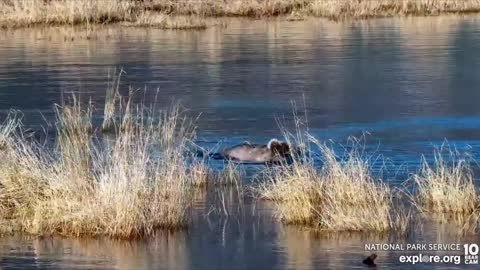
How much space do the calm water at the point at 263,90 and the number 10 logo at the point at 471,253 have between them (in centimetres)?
29

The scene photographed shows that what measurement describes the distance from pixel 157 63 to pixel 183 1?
1626 cm

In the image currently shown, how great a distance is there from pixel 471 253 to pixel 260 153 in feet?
15.2

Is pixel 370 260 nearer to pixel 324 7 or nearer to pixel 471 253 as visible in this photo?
pixel 471 253

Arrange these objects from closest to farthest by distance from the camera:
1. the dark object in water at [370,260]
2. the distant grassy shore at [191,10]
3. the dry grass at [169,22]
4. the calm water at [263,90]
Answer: the dark object in water at [370,260], the calm water at [263,90], the dry grass at [169,22], the distant grassy shore at [191,10]

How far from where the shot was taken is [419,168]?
1245 cm

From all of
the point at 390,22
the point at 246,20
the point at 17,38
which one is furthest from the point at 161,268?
the point at 246,20

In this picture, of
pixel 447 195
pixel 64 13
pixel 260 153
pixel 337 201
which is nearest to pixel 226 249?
pixel 337 201

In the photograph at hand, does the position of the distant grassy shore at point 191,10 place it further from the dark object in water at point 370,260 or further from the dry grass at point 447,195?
the dark object in water at point 370,260

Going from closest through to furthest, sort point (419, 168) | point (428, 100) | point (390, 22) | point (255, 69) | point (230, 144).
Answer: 1. point (419, 168)
2. point (230, 144)
3. point (428, 100)
4. point (255, 69)
5. point (390, 22)

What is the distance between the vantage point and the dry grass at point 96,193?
9.59 metres

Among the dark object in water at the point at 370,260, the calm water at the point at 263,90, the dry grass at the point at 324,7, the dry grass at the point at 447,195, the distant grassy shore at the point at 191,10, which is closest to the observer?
the dark object in water at the point at 370,260

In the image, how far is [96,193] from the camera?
9695mm

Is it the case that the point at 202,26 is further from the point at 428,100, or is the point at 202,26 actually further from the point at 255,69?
the point at 428,100

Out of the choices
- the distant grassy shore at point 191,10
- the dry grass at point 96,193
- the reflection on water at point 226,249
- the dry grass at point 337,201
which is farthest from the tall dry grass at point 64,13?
the reflection on water at point 226,249
